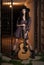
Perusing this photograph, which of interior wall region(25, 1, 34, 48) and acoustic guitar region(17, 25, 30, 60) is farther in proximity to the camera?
interior wall region(25, 1, 34, 48)

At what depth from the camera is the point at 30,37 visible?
29.0 ft

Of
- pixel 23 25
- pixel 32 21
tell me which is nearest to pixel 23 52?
pixel 23 25

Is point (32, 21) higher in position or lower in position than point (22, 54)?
higher

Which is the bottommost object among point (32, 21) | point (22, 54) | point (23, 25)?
point (22, 54)

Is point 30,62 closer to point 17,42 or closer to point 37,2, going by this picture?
point 17,42

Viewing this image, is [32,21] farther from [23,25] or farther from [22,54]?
[22,54]

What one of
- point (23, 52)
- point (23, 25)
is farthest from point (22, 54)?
point (23, 25)

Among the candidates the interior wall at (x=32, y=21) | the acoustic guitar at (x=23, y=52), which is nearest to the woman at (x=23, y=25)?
the acoustic guitar at (x=23, y=52)

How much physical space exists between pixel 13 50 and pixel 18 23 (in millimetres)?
913

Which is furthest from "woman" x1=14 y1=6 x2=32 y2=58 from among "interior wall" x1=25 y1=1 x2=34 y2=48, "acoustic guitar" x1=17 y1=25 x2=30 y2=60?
"interior wall" x1=25 y1=1 x2=34 y2=48

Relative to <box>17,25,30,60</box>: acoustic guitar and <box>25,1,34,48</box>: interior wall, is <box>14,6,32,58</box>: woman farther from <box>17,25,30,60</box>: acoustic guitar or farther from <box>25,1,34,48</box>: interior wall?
<box>25,1,34,48</box>: interior wall

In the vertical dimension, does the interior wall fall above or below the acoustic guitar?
above

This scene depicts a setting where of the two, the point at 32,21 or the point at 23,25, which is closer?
the point at 23,25

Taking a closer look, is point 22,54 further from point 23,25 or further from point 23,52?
point 23,25
